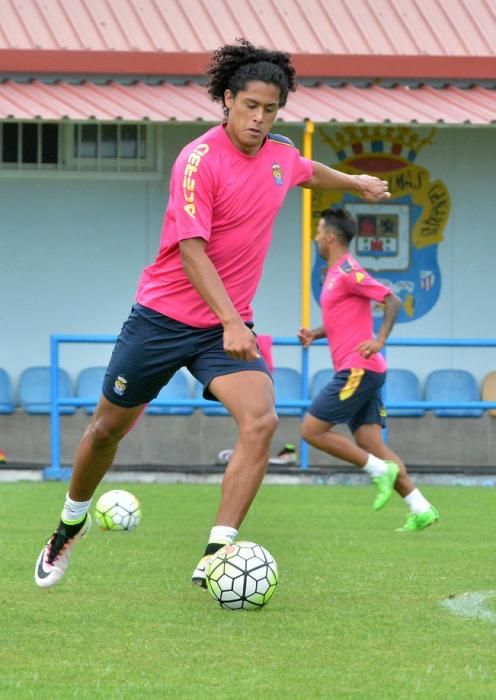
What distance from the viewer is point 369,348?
11414 mm

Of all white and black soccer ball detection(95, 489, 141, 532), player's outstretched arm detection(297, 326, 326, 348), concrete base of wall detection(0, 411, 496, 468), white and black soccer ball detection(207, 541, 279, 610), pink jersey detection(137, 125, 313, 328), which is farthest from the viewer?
concrete base of wall detection(0, 411, 496, 468)

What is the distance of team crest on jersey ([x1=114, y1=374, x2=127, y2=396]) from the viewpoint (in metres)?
6.85

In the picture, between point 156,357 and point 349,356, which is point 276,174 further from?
point 349,356

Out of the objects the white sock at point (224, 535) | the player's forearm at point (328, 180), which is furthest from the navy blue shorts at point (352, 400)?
the white sock at point (224, 535)

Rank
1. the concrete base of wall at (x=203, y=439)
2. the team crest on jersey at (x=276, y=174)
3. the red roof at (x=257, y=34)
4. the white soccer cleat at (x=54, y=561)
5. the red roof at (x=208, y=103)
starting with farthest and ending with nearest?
1. the concrete base of wall at (x=203, y=439)
2. the red roof at (x=257, y=34)
3. the red roof at (x=208, y=103)
4. the white soccer cleat at (x=54, y=561)
5. the team crest on jersey at (x=276, y=174)

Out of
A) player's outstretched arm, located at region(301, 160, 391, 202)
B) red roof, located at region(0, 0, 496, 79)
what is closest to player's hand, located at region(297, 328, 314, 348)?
red roof, located at region(0, 0, 496, 79)

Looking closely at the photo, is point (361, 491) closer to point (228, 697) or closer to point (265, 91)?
point (265, 91)

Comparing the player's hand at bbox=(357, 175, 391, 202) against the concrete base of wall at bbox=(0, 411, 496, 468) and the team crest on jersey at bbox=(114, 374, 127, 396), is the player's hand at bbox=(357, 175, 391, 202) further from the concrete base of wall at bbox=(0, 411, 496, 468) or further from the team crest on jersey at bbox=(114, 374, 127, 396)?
the concrete base of wall at bbox=(0, 411, 496, 468)

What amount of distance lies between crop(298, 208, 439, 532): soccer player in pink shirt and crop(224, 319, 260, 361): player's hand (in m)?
4.68

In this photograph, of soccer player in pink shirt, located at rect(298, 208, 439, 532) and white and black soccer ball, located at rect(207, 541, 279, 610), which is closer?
white and black soccer ball, located at rect(207, 541, 279, 610)

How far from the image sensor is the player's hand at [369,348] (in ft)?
37.5

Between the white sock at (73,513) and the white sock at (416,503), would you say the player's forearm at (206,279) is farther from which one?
the white sock at (416,503)

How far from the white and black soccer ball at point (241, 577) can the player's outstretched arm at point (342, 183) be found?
70.1 inches

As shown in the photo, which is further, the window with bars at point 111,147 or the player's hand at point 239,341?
the window with bars at point 111,147
